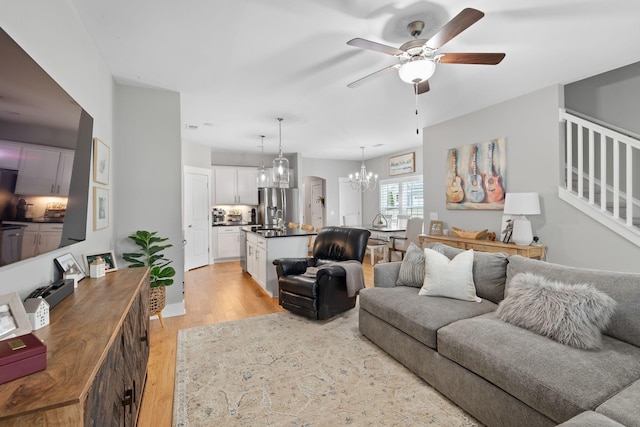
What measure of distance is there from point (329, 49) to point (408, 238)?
3839 mm

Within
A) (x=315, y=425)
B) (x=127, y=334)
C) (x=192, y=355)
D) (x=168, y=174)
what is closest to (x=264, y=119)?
(x=168, y=174)

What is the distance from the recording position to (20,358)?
895mm

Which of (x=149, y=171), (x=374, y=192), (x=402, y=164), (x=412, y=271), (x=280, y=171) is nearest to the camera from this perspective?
(x=412, y=271)

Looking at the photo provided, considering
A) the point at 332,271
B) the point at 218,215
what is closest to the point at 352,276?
the point at 332,271

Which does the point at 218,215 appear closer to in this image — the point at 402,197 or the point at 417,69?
the point at 402,197

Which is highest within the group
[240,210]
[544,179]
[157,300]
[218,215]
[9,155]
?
[544,179]

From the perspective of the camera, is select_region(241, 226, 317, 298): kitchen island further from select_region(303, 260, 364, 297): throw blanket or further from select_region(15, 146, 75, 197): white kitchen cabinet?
select_region(15, 146, 75, 197): white kitchen cabinet

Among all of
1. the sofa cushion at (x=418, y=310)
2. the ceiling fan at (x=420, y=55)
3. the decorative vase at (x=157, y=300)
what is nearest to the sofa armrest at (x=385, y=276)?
the sofa cushion at (x=418, y=310)

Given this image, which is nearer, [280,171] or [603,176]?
[603,176]

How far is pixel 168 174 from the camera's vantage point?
142 inches

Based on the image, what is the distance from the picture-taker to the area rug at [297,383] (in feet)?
6.09

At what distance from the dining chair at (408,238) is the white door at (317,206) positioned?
3306 millimetres

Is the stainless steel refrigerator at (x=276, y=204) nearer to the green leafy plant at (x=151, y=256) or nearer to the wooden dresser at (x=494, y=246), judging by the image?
the wooden dresser at (x=494, y=246)

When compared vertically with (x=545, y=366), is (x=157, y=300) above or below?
below
